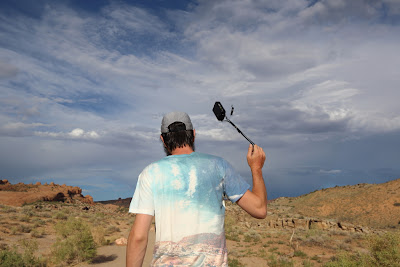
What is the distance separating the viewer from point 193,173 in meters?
2.25

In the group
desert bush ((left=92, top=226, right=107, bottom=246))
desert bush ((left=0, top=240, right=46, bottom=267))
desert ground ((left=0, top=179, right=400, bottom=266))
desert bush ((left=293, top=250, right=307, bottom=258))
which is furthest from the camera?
desert bush ((left=92, top=226, right=107, bottom=246))

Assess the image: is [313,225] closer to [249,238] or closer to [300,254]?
[249,238]

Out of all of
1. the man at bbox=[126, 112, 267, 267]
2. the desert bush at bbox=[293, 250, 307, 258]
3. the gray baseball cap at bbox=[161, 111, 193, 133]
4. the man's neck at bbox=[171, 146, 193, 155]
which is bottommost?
the desert bush at bbox=[293, 250, 307, 258]

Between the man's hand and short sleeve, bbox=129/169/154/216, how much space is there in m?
0.82

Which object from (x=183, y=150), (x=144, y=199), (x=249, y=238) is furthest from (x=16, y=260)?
(x=249, y=238)

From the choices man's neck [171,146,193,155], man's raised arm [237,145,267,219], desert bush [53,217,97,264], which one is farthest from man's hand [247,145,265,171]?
desert bush [53,217,97,264]

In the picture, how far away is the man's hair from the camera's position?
2.48m

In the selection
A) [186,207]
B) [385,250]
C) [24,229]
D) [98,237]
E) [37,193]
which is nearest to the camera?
[186,207]

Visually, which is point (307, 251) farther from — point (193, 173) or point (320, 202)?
point (320, 202)

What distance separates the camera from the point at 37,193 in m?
45.8

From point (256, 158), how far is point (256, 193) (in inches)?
11.3

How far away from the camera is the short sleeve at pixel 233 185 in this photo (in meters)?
2.31

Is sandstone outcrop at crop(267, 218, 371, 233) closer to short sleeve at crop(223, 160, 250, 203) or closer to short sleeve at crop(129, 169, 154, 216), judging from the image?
short sleeve at crop(223, 160, 250, 203)

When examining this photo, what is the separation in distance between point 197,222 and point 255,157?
0.69 metres
